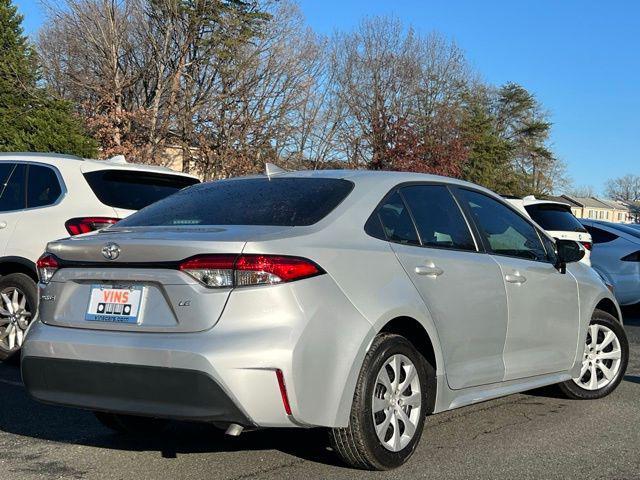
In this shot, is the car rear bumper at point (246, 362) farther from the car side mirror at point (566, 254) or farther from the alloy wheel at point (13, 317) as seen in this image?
the alloy wheel at point (13, 317)

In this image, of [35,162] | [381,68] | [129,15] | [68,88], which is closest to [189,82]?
[129,15]

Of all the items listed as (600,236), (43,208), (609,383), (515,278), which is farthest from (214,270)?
(600,236)

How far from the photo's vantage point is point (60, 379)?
3.89m

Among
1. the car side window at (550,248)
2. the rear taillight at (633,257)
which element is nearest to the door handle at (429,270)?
the car side window at (550,248)

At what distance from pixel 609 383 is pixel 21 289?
5004 millimetres

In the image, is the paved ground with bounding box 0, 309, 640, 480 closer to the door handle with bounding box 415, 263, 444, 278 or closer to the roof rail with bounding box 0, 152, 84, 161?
the door handle with bounding box 415, 263, 444, 278

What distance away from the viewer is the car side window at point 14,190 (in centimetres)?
722

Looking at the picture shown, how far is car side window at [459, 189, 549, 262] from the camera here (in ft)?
17.0

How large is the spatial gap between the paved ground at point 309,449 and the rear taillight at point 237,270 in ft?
3.52

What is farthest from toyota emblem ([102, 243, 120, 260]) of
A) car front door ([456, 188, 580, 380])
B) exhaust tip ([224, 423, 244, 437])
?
car front door ([456, 188, 580, 380])

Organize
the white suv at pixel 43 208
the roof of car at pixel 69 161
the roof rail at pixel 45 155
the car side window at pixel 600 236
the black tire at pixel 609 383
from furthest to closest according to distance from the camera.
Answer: the car side window at pixel 600 236 < the roof rail at pixel 45 155 < the roof of car at pixel 69 161 < the white suv at pixel 43 208 < the black tire at pixel 609 383

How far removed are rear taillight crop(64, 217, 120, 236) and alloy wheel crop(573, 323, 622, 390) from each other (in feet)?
13.2

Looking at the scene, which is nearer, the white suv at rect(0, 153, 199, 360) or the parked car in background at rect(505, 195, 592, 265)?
the white suv at rect(0, 153, 199, 360)

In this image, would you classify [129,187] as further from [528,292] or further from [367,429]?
[367,429]
